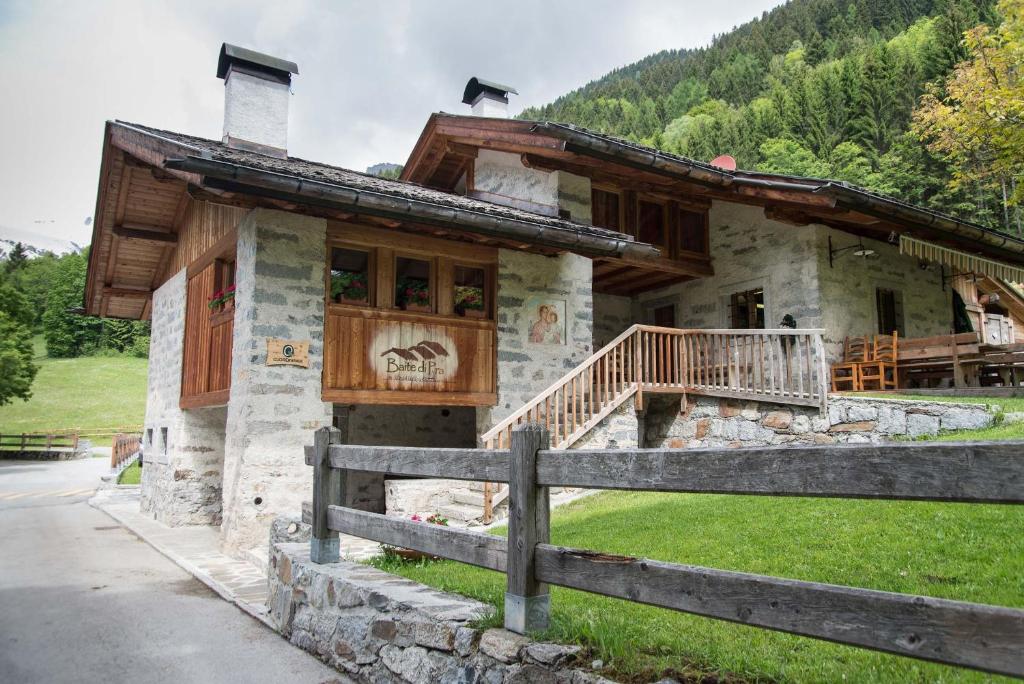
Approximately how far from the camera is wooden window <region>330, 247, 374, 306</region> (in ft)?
30.6

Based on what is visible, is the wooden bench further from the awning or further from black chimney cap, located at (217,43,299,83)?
black chimney cap, located at (217,43,299,83)

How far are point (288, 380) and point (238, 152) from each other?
3.42m

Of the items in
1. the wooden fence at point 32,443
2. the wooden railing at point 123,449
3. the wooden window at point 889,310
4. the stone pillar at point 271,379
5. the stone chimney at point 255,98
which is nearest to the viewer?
the stone pillar at point 271,379

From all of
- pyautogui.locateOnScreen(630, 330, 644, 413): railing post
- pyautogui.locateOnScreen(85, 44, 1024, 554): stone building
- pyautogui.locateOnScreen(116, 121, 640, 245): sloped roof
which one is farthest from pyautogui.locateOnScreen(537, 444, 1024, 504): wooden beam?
pyautogui.locateOnScreen(630, 330, 644, 413): railing post

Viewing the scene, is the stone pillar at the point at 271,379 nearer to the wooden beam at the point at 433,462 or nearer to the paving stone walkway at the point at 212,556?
the paving stone walkway at the point at 212,556

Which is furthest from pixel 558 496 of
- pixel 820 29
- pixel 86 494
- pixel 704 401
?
pixel 820 29

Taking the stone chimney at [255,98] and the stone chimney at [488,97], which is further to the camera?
the stone chimney at [488,97]

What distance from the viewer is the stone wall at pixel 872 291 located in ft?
39.6

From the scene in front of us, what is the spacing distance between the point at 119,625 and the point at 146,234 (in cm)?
874

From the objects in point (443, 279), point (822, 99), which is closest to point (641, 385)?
point (443, 279)

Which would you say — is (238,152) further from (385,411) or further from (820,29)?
(820,29)

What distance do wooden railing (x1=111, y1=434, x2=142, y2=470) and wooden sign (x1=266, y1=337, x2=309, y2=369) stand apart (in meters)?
15.6

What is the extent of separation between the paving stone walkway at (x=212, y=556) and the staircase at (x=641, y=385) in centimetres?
189

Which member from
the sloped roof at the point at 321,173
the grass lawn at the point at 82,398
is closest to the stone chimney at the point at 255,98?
the sloped roof at the point at 321,173
